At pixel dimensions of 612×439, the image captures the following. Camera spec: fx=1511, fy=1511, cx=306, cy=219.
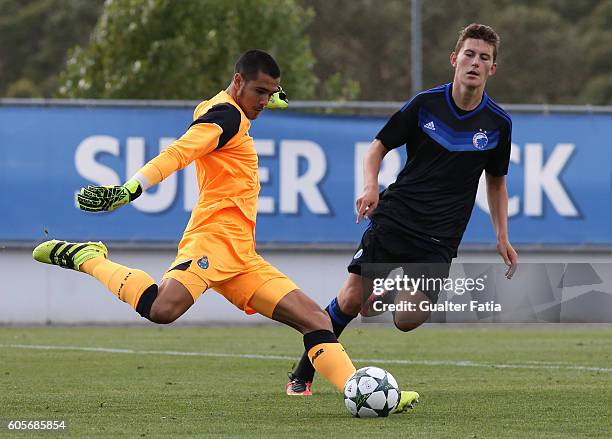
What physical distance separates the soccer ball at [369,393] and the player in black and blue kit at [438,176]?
117 centimetres

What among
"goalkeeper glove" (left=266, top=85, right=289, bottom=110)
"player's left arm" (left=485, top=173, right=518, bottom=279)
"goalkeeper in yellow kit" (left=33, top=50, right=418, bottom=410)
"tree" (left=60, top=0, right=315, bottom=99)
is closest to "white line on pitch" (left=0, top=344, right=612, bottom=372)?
"player's left arm" (left=485, top=173, right=518, bottom=279)

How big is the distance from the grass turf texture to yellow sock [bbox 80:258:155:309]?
2.26 feet

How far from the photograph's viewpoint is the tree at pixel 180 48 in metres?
26.5

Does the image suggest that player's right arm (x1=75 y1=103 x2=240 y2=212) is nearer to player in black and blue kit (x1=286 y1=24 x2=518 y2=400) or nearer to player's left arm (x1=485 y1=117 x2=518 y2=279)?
player in black and blue kit (x1=286 y1=24 x2=518 y2=400)

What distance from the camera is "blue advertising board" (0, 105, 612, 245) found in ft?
61.7

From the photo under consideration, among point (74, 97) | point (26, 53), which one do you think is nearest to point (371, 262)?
point (74, 97)

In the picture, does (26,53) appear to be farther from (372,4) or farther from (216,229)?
(216,229)

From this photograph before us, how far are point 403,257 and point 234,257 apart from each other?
1386 mm

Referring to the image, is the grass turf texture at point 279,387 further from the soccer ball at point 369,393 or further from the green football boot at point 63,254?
the green football boot at point 63,254

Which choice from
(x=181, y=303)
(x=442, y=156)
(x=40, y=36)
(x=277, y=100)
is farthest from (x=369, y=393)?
(x=40, y=36)

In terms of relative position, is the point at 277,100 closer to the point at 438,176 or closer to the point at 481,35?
the point at 438,176

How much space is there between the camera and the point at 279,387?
10672mm

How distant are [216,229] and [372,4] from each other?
169 feet

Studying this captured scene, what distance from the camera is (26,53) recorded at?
64.5m
